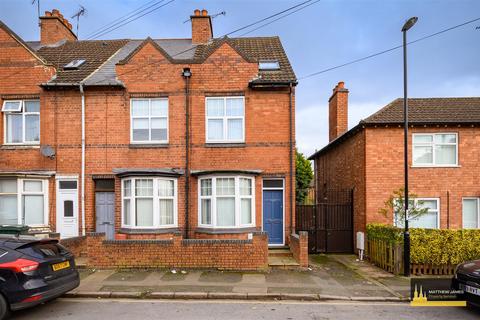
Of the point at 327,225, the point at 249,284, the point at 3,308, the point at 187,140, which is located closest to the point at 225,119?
the point at 187,140

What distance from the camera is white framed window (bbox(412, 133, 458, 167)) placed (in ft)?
45.9

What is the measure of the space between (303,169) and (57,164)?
2954 centimetres

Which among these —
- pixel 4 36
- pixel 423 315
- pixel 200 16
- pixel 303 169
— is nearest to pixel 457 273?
pixel 423 315

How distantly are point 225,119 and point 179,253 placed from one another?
5.29 m

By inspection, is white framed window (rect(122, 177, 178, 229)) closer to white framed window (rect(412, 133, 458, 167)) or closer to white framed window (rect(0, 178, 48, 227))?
white framed window (rect(0, 178, 48, 227))

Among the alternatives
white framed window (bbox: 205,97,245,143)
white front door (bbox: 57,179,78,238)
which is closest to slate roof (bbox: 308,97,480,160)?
white framed window (bbox: 205,97,245,143)

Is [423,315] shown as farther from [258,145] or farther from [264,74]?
[264,74]

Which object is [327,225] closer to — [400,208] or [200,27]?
[400,208]

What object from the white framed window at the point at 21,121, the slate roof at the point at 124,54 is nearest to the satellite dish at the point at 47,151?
the white framed window at the point at 21,121

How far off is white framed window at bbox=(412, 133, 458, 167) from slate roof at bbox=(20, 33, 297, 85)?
552 cm

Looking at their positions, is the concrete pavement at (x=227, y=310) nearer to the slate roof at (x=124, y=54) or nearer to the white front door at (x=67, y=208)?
the white front door at (x=67, y=208)

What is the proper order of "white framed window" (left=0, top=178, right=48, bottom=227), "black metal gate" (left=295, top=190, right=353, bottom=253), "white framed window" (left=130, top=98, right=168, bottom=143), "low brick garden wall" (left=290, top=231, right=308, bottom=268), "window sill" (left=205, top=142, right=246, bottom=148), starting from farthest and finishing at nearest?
"black metal gate" (left=295, top=190, right=353, bottom=253)
"white framed window" (left=130, top=98, right=168, bottom=143)
"window sill" (left=205, top=142, right=246, bottom=148)
"white framed window" (left=0, top=178, right=48, bottom=227)
"low brick garden wall" (left=290, top=231, right=308, bottom=268)

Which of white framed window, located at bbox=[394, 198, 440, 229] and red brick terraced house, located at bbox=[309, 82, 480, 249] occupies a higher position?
red brick terraced house, located at bbox=[309, 82, 480, 249]

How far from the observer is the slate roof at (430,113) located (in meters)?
13.7
